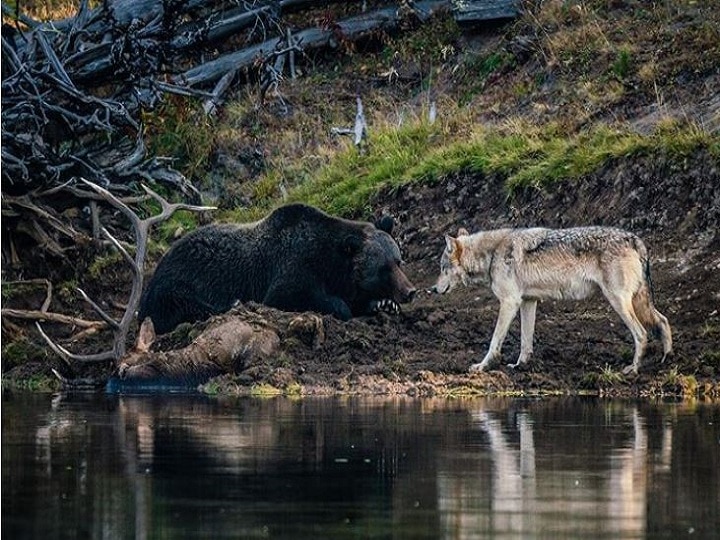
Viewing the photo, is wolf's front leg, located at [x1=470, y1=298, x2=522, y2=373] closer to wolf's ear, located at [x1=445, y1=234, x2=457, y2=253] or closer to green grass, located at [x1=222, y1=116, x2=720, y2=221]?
wolf's ear, located at [x1=445, y1=234, x2=457, y2=253]

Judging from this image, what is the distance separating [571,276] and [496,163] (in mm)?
6125

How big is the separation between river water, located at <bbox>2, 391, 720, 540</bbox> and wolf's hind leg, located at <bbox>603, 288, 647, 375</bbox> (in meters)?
1.56

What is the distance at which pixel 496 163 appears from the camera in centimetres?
2528

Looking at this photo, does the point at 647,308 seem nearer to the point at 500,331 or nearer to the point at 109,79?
the point at 500,331

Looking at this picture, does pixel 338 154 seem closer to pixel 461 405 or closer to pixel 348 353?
pixel 348 353

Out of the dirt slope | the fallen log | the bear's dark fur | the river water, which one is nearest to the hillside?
the dirt slope

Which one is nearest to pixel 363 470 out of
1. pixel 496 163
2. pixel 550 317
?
pixel 550 317

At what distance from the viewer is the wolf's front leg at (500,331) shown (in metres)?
19.1

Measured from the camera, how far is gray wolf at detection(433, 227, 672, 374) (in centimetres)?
1908

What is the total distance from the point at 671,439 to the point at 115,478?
14.3 feet

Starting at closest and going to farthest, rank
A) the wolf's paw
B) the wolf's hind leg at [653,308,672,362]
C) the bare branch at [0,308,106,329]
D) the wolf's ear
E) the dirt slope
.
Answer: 1. the dirt slope
2. the wolf's hind leg at [653,308,672,362]
3. the wolf's ear
4. the wolf's paw
5. the bare branch at [0,308,106,329]

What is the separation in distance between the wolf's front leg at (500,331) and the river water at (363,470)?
1360 mm

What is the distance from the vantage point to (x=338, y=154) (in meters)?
28.2

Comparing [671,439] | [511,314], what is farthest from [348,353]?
[671,439]
